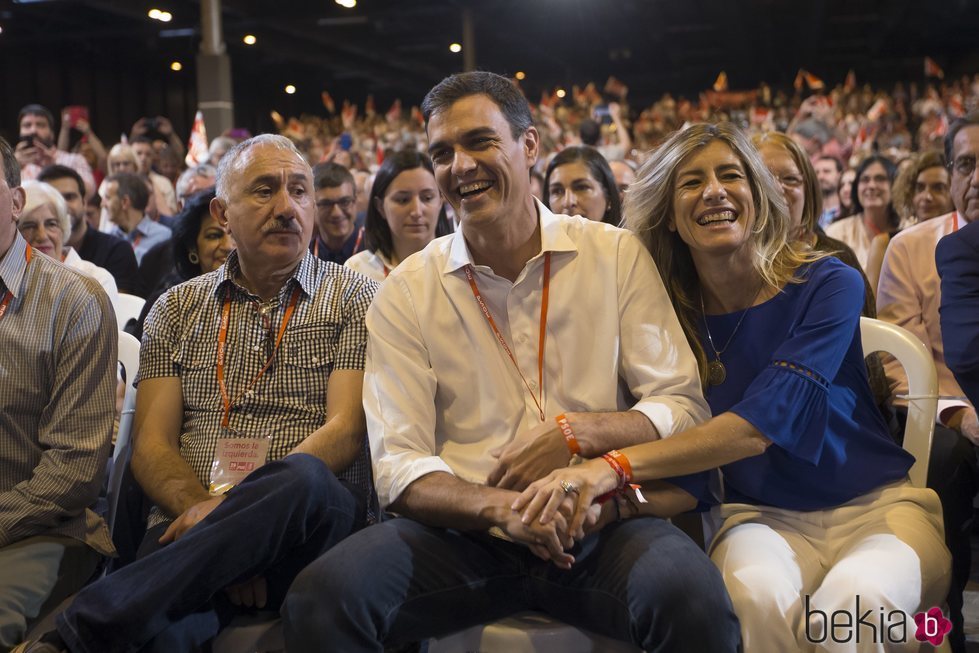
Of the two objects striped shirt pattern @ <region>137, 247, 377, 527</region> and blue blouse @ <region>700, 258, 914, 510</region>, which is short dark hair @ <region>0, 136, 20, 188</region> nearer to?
striped shirt pattern @ <region>137, 247, 377, 527</region>

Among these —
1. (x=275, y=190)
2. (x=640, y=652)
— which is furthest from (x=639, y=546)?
(x=275, y=190)

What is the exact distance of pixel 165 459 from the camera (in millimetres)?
2176

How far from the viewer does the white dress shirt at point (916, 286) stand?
2979mm

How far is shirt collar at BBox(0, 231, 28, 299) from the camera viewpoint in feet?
7.09

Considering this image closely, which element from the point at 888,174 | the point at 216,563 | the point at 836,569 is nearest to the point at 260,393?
the point at 216,563

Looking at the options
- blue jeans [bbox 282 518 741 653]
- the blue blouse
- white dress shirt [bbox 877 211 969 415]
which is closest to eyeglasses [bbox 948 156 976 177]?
white dress shirt [bbox 877 211 969 415]

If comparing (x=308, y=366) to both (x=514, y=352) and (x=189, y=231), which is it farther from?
(x=189, y=231)

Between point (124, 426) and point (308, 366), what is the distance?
0.57 metres

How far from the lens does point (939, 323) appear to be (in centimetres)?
291

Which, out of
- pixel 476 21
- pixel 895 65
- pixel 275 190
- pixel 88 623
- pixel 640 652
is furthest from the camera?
pixel 895 65

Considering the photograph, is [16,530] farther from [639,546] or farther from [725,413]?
[725,413]

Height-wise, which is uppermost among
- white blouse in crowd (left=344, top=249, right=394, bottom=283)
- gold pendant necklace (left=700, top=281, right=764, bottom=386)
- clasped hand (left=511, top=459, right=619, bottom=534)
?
white blouse in crowd (left=344, top=249, right=394, bottom=283)

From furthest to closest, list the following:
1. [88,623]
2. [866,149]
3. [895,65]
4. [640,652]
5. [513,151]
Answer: [895,65]
[866,149]
[513,151]
[640,652]
[88,623]

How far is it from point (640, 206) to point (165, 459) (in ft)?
4.04
